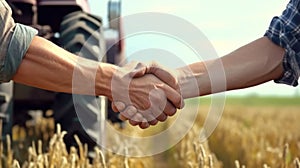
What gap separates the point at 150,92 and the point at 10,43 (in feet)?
2.61

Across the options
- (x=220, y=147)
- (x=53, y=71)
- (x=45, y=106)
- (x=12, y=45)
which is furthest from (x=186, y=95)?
(x=220, y=147)

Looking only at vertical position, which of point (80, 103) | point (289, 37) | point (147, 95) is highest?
point (289, 37)

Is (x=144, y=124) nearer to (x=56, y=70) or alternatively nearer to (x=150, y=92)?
(x=150, y=92)

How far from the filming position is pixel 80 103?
3449 millimetres

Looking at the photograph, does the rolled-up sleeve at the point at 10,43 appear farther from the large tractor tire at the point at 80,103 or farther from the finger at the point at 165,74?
the large tractor tire at the point at 80,103

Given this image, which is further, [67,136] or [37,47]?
[67,136]

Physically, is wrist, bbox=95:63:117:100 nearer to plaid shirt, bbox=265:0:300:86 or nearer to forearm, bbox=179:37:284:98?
forearm, bbox=179:37:284:98

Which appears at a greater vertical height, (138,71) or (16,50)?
(16,50)

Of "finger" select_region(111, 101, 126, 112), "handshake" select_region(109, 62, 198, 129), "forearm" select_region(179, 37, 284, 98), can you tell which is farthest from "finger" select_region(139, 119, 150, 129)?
"forearm" select_region(179, 37, 284, 98)

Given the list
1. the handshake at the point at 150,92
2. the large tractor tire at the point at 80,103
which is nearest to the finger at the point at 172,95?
the handshake at the point at 150,92

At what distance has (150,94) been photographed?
8.95ft

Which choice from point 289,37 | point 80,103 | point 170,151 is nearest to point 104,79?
point 289,37

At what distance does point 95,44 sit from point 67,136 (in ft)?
1.79

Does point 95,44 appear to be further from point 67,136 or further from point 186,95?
point 186,95
